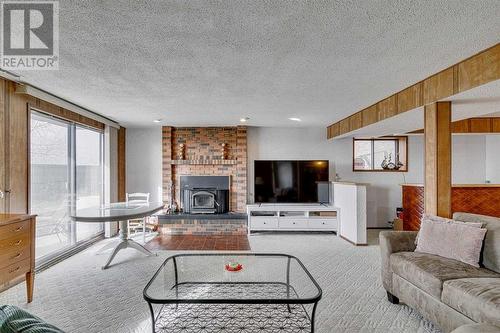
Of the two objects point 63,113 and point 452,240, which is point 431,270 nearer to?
point 452,240

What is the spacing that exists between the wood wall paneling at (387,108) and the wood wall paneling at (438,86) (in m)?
0.54

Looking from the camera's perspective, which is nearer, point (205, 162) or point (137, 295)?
point (137, 295)

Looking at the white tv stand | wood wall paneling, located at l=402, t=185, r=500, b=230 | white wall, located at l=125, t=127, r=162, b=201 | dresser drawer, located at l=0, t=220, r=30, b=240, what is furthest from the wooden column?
white wall, located at l=125, t=127, r=162, b=201

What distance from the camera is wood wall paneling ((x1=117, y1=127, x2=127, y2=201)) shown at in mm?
5766

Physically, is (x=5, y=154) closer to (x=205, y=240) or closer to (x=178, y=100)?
(x=178, y=100)

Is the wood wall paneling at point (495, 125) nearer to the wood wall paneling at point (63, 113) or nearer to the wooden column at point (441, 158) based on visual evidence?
the wooden column at point (441, 158)

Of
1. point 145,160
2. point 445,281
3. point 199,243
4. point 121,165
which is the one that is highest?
point 145,160

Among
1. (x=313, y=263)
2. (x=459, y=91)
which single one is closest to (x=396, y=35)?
(x=459, y=91)

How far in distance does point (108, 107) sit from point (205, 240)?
277 centimetres

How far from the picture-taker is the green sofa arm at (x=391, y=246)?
2.68 meters

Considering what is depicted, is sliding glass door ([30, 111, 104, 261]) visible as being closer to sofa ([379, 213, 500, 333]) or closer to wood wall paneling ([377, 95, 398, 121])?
sofa ([379, 213, 500, 333])

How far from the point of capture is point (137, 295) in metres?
2.81

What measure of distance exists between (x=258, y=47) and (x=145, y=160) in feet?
15.2

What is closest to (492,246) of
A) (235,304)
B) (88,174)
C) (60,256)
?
(235,304)
